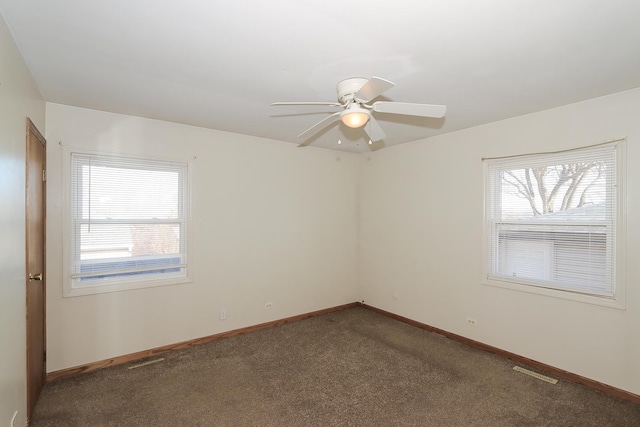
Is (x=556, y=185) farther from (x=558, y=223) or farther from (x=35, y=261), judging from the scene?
(x=35, y=261)

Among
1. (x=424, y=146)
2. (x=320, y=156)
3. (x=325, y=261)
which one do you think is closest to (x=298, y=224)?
(x=325, y=261)

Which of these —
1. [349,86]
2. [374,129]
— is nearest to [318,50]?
[349,86]

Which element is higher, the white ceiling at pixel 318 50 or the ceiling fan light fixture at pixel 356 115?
the white ceiling at pixel 318 50

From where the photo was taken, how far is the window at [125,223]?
9.97ft

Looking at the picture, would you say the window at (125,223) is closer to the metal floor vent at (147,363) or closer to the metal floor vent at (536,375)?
the metal floor vent at (147,363)

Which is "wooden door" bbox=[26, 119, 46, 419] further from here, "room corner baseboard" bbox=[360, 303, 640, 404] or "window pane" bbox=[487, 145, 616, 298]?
"window pane" bbox=[487, 145, 616, 298]

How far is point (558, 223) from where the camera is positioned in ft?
9.93

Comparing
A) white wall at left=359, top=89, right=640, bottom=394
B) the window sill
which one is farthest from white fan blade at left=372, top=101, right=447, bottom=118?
the window sill

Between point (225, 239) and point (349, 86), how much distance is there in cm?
249

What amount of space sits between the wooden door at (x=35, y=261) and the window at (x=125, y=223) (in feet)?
0.93

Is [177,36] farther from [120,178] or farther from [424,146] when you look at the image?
[424,146]

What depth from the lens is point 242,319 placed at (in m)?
4.02

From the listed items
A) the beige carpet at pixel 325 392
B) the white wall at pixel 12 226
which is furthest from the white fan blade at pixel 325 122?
the beige carpet at pixel 325 392

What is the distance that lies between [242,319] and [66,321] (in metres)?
1.77
